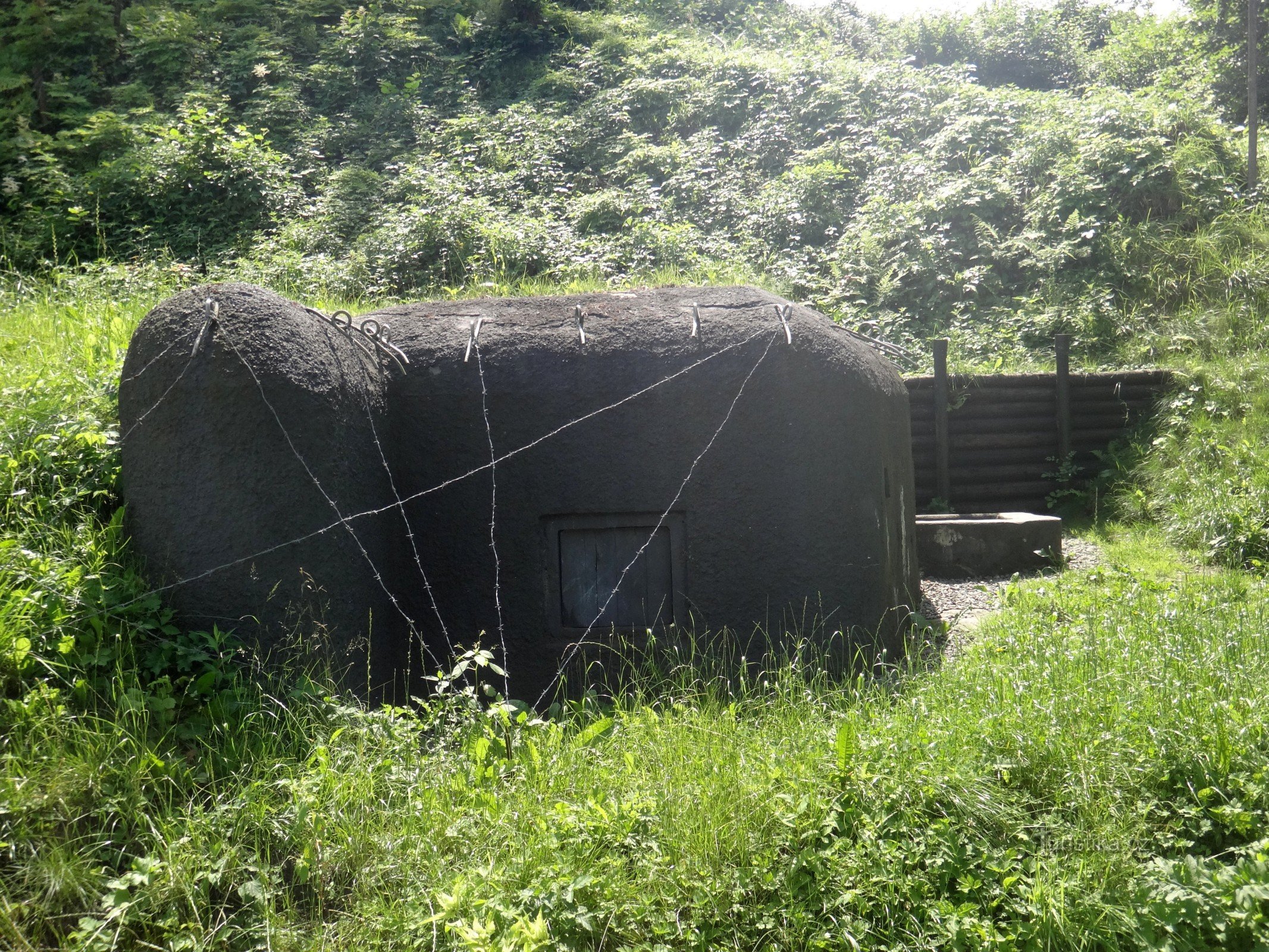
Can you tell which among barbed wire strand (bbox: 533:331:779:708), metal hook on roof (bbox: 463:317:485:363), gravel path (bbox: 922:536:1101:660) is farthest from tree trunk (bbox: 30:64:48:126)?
gravel path (bbox: 922:536:1101:660)

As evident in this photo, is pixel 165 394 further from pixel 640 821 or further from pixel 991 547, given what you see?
pixel 991 547

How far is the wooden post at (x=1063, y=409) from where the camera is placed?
1049 centimetres

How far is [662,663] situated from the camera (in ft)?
15.6

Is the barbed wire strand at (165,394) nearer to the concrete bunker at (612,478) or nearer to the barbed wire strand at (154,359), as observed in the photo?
the barbed wire strand at (154,359)

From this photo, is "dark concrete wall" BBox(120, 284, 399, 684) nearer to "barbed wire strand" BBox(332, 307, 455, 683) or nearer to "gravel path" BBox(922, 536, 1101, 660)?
"barbed wire strand" BBox(332, 307, 455, 683)

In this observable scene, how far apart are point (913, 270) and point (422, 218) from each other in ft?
23.2

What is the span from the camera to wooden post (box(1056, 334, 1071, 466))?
10.5m

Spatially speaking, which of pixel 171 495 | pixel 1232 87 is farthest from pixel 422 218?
pixel 1232 87

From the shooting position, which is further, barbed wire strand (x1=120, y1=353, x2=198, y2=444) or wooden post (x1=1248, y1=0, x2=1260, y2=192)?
wooden post (x1=1248, y1=0, x2=1260, y2=192)

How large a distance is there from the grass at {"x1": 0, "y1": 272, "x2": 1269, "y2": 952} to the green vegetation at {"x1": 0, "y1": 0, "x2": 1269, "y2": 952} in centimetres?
1

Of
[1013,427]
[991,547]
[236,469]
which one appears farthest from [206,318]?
[1013,427]

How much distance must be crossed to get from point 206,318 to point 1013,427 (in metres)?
9.06

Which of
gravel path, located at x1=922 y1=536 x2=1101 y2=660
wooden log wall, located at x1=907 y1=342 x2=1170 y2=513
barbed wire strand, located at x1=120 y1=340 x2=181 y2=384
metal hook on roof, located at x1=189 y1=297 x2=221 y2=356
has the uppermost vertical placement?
metal hook on roof, located at x1=189 y1=297 x2=221 y2=356

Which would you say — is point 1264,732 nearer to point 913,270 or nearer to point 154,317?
point 154,317
